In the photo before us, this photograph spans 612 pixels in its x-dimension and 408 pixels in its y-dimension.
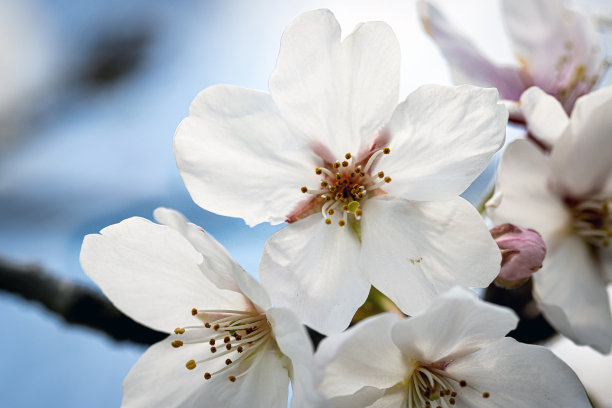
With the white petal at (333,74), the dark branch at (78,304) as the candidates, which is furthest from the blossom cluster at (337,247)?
the dark branch at (78,304)

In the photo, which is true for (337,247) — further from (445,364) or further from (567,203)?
(567,203)

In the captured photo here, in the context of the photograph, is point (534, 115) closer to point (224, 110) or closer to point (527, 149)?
point (527, 149)

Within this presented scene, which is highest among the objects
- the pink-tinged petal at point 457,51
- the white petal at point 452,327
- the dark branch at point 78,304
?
the dark branch at point 78,304

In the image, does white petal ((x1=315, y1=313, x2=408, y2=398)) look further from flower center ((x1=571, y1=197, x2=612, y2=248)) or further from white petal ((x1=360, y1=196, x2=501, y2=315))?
flower center ((x1=571, y1=197, x2=612, y2=248))

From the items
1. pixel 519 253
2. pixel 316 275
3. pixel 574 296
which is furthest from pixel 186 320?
pixel 574 296

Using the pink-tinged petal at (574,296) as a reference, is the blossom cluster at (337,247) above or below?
above

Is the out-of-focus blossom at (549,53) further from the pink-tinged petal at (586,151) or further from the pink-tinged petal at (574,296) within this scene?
the pink-tinged petal at (574,296)

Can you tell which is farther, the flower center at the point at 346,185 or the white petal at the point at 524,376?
the flower center at the point at 346,185
